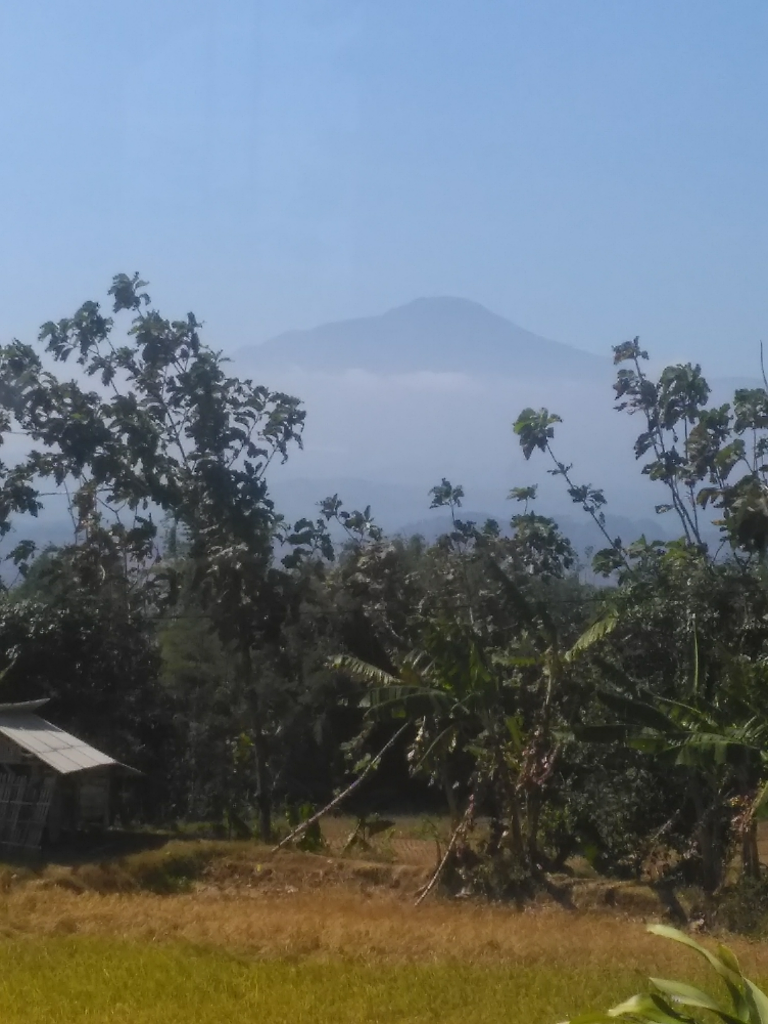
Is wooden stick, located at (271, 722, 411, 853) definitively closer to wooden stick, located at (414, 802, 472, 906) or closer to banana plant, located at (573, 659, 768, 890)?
wooden stick, located at (414, 802, 472, 906)

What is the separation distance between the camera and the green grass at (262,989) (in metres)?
9.05

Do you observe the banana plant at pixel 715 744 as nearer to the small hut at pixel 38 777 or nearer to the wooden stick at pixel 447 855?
the wooden stick at pixel 447 855

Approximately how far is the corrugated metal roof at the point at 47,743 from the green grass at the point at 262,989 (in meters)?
8.06

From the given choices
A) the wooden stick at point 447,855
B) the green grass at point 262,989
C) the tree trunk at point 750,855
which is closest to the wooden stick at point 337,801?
the wooden stick at point 447,855

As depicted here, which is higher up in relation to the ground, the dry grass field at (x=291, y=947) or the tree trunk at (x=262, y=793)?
the tree trunk at (x=262, y=793)

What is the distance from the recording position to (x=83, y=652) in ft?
82.1

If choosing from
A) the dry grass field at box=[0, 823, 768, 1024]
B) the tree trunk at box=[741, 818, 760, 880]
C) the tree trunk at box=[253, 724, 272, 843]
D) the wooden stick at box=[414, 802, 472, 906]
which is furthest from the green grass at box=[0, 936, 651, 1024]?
the tree trunk at box=[253, 724, 272, 843]

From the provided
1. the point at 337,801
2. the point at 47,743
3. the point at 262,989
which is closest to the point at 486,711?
the point at 337,801

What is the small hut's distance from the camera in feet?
66.3

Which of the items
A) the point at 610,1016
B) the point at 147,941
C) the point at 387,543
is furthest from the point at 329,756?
the point at 610,1016

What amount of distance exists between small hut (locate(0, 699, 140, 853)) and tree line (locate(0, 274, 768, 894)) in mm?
2993

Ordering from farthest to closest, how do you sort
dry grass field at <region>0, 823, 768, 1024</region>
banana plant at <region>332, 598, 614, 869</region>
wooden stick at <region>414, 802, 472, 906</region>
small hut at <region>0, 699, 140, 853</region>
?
small hut at <region>0, 699, 140, 853</region>, wooden stick at <region>414, 802, 472, 906</region>, banana plant at <region>332, 598, 614, 869</region>, dry grass field at <region>0, 823, 768, 1024</region>

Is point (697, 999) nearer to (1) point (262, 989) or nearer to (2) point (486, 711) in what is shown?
(1) point (262, 989)

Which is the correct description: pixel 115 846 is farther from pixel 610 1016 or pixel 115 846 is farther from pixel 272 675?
pixel 610 1016
